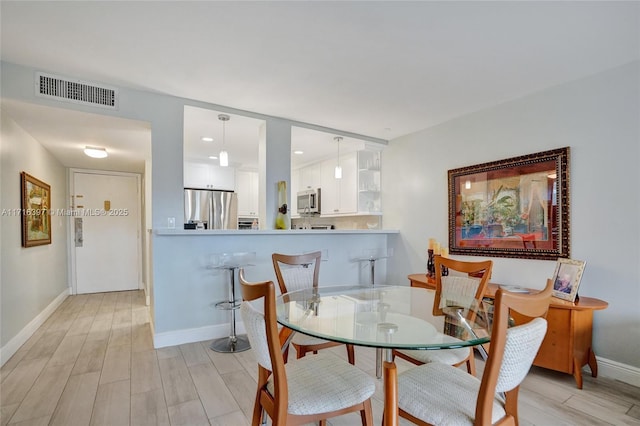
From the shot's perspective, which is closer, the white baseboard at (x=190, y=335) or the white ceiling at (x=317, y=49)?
the white ceiling at (x=317, y=49)

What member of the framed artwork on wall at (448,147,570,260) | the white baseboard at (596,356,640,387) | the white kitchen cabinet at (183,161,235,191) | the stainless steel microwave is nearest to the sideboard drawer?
the white baseboard at (596,356,640,387)

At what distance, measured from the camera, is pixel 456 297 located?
224 cm

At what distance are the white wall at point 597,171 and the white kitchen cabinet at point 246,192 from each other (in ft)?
13.0

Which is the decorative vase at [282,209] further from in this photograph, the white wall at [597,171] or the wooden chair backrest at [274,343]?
the wooden chair backrest at [274,343]

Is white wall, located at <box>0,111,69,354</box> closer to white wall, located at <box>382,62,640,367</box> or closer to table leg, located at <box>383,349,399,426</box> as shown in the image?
table leg, located at <box>383,349,399,426</box>

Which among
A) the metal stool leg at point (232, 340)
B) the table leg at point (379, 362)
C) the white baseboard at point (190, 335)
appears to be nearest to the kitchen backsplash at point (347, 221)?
the metal stool leg at point (232, 340)

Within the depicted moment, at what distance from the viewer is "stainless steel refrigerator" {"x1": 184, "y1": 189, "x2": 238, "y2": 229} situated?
200 inches

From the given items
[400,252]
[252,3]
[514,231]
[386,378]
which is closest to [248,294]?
[386,378]

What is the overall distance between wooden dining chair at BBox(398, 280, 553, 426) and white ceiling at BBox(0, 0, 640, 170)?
1.60 metres

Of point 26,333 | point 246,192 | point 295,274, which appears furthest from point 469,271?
point 246,192

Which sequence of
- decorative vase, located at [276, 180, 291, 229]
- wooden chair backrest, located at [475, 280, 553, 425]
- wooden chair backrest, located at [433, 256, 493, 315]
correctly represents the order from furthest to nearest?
1. decorative vase, located at [276, 180, 291, 229]
2. wooden chair backrest, located at [433, 256, 493, 315]
3. wooden chair backrest, located at [475, 280, 553, 425]

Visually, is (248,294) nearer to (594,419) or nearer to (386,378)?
(386,378)

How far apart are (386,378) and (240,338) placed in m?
2.41

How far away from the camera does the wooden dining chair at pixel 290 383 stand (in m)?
1.17
